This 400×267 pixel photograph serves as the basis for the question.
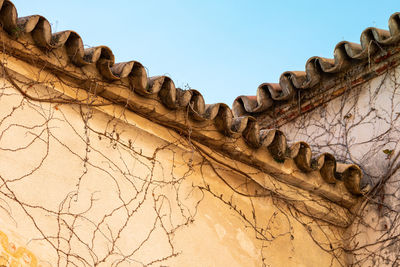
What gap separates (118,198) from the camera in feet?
15.4

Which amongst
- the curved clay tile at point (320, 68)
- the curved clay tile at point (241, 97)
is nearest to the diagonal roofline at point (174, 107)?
the curved clay tile at point (241, 97)

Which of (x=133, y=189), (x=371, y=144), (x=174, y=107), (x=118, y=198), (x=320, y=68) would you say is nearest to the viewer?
(x=118, y=198)

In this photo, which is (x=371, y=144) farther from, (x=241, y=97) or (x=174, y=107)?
(x=174, y=107)

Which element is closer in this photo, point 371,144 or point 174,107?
point 174,107

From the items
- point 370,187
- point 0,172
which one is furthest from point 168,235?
point 370,187

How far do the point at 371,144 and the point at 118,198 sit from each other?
2.90m

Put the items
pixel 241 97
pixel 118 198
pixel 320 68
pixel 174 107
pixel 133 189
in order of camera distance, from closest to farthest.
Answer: pixel 118 198, pixel 133 189, pixel 174 107, pixel 320 68, pixel 241 97

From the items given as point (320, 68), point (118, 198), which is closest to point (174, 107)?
point (118, 198)

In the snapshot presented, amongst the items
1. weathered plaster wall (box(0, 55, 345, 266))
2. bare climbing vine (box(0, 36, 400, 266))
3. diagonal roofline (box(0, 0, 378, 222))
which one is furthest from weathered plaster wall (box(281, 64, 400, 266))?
weathered plaster wall (box(0, 55, 345, 266))

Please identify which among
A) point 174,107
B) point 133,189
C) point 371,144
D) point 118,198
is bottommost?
point 118,198

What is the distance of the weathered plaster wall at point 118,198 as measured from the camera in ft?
13.8

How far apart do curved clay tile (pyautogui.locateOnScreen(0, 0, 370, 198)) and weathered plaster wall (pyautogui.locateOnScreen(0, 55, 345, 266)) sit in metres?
0.26

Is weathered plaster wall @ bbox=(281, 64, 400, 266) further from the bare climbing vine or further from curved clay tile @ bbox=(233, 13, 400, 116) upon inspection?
curved clay tile @ bbox=(233, 13, 400, 116)

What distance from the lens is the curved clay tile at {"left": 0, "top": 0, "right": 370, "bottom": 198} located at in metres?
4.49
